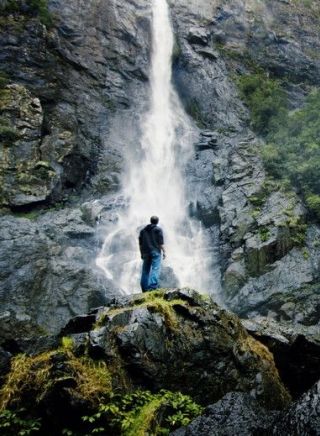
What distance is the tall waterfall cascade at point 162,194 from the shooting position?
1478 centimetres

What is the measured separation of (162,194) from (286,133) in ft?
19.6

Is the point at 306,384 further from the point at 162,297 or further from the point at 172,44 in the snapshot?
the point at 172,44

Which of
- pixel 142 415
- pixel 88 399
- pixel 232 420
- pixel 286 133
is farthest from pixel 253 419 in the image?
pixel 286 133

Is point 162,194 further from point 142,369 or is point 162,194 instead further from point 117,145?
point 142,369

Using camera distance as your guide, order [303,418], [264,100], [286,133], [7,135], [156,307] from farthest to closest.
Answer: [264,100] < [286,133] < [7,135] < [156,307] < [303,418]

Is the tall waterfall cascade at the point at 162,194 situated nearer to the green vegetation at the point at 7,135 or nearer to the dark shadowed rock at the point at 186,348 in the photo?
the green vegetation at the point at 7,135

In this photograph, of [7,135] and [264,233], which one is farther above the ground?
[7,135]

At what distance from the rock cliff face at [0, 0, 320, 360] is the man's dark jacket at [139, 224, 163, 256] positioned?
4040 millimetres

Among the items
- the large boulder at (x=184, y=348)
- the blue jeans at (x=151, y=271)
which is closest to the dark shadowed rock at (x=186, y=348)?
the large boulder at (x=184, y=348)

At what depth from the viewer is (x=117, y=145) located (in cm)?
2084

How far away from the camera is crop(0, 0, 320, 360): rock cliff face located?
1317 cm

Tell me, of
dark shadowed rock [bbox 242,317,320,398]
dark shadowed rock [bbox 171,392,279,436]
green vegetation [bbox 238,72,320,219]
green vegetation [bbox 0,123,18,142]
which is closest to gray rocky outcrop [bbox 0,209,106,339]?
green vegetation [bbox 0,123,18,142]

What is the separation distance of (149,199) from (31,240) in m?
6.13

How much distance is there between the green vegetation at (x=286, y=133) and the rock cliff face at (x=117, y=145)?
587 millimetres
